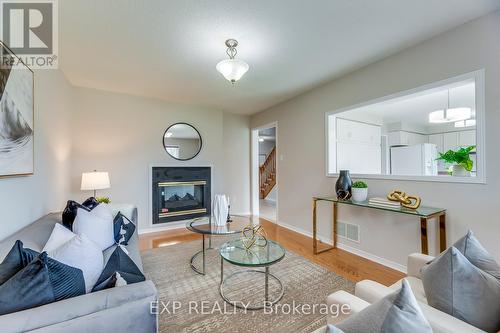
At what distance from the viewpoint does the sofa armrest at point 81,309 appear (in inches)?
29.7

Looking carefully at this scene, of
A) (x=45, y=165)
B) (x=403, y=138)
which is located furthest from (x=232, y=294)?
(x=403, y=138)

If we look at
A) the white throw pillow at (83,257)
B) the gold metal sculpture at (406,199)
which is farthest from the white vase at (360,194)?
the white throw pillow at (83,257)

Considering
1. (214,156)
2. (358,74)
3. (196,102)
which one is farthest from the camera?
(214,156)

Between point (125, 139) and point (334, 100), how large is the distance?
3584mm

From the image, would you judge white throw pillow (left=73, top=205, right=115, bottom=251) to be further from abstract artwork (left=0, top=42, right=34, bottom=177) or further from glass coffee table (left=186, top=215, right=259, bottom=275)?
glass coffee table (left=186, top=215, right=259, bottom=275)

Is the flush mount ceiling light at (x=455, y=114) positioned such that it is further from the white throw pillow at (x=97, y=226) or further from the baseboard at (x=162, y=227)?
the baseboard at (x=162, y=227)

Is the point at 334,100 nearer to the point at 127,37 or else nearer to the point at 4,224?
the point at 127,37

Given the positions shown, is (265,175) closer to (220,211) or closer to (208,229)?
(220,211)

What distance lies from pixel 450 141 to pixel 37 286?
7163 millimetres

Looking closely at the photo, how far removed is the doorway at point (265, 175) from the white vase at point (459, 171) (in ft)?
9.06

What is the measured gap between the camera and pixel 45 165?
2348mm

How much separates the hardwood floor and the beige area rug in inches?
7.4

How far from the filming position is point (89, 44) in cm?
229

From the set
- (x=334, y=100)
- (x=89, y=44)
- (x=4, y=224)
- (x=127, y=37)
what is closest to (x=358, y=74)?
(x=334, y=100)
